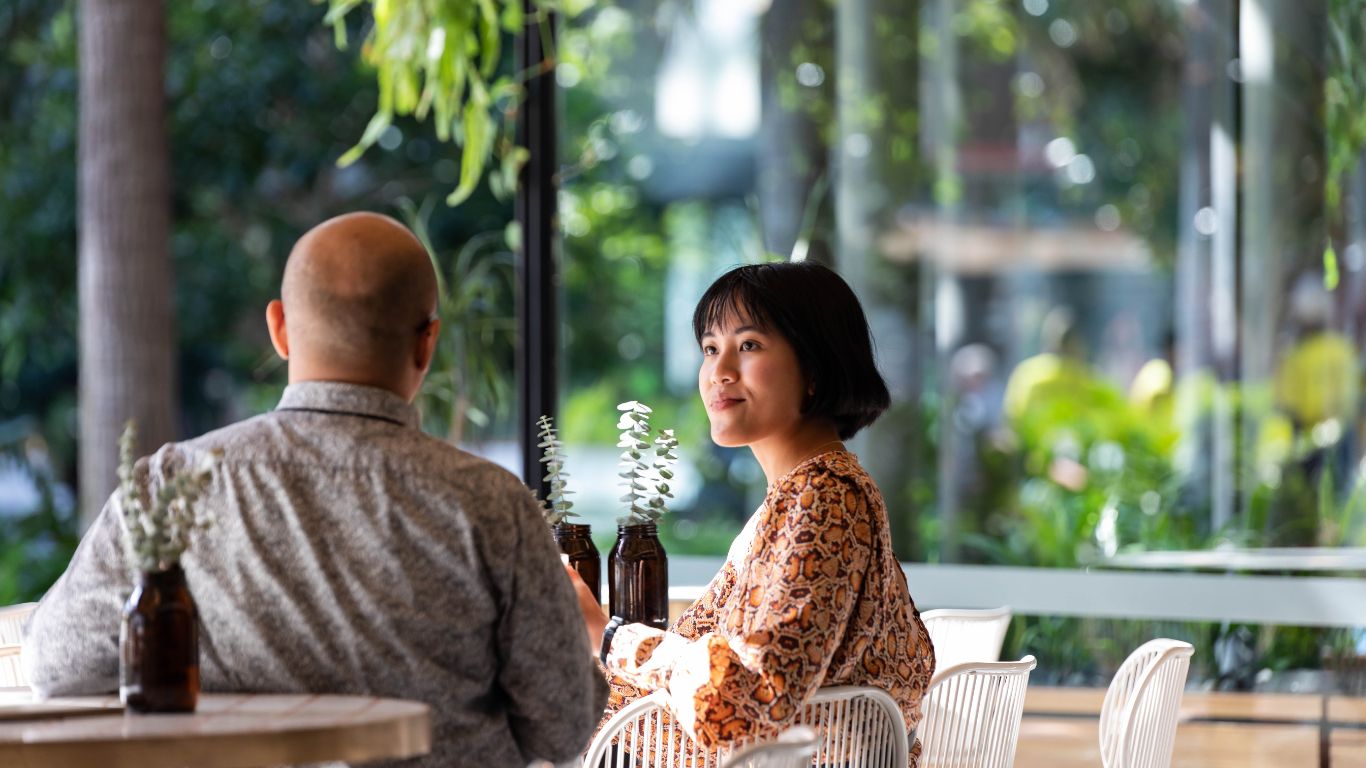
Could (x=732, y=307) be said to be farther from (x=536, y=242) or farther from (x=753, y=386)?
(x=536, y=242)

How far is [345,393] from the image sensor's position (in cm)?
189

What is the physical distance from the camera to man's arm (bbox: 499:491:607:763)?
187cm

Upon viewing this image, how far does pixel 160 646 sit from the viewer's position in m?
1.75

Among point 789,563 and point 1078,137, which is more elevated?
point 1078,137

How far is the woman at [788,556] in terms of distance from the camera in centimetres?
231

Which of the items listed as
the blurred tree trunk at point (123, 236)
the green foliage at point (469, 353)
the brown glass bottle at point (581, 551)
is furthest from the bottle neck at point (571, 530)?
the blurred tree trunk at point (123, 236)

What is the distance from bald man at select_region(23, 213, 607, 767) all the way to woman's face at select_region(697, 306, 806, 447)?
2.56 feet

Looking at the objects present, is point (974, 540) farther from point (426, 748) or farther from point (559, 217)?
point (426, 748)

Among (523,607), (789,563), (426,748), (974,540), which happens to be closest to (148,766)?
(426,748)

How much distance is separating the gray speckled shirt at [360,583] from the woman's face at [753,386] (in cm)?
77

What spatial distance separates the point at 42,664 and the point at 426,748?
500mm

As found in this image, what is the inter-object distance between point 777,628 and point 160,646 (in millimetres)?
873

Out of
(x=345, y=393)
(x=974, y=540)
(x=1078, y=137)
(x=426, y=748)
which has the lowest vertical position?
(x=974, y=540)

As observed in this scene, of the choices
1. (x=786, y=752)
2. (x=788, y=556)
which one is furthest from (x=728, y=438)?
(x=786, y=752)
